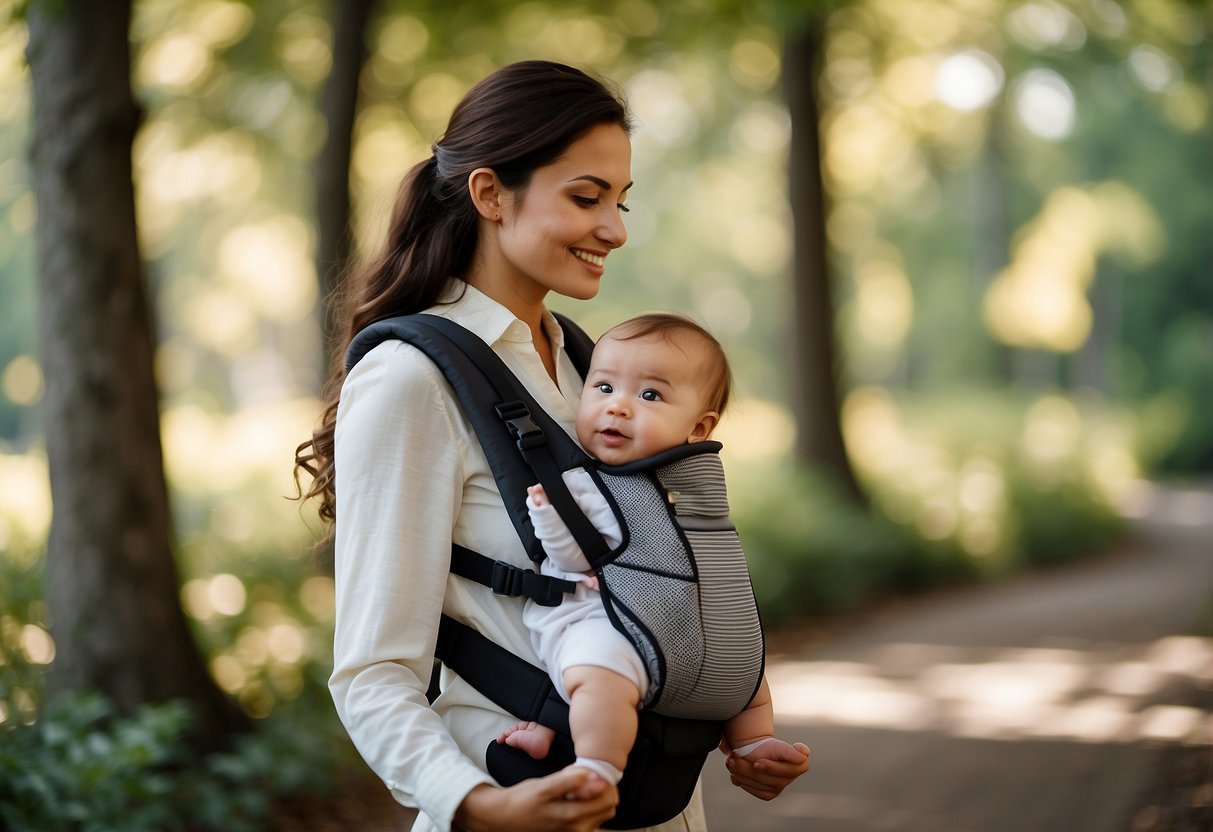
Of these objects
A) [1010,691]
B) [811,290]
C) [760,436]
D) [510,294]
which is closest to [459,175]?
[510,294]

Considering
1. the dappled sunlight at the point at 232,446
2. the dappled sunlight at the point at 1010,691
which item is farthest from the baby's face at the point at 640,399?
the dappled sunlight at the point at 232,446

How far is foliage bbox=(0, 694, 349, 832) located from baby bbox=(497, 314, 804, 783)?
118 inches

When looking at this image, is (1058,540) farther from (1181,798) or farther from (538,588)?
(538,588)

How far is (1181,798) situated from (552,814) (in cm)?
488

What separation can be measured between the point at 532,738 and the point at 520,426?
47 cm

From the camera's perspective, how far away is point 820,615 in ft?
35.5

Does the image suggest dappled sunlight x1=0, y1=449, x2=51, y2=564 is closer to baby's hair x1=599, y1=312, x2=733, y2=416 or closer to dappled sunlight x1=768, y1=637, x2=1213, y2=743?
dappled sunlight x1=768, y1=637, x2=1213, y2=743

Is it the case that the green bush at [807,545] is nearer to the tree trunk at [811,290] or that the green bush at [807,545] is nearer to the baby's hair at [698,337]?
the tree trunk at [811,290]

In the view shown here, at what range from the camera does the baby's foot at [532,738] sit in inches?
71.1

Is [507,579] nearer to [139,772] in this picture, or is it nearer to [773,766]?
[773,766]

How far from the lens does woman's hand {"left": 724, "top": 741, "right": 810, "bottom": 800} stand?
200 centimetres

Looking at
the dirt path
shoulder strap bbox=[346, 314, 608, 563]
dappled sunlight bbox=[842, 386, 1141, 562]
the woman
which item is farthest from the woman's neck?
dappled sunlight bbox=[842, 386, 1141, 562]

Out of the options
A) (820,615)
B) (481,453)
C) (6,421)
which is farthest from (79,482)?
(6,421)

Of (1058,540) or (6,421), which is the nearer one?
(1058,540)
